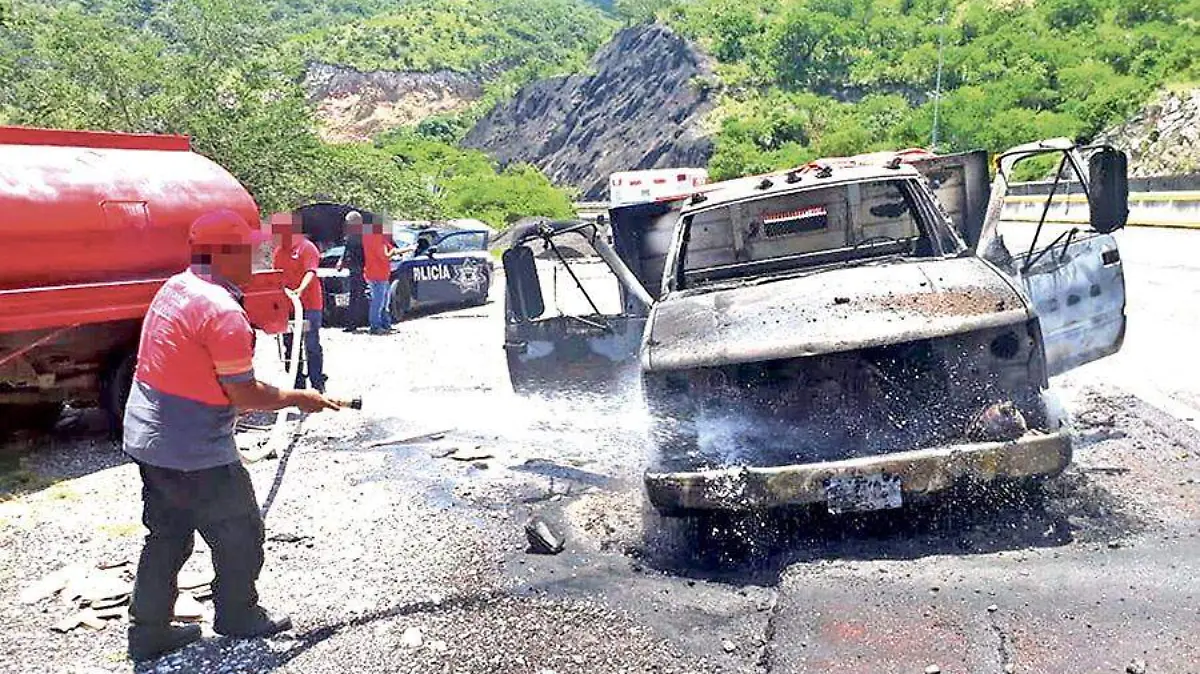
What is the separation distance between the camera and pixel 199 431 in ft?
12.6

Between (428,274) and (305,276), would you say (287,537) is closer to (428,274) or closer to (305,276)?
(305,276)

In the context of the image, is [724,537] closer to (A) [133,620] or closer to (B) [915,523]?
(B) [915,523]

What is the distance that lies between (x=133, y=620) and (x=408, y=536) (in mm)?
1598

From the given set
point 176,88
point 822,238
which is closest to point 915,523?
point 822,238

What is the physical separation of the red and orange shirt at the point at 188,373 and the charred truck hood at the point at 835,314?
6.33ft

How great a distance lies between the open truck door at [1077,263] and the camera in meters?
5.98

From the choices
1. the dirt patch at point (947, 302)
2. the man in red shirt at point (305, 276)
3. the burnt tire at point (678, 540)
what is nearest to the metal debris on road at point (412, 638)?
the burnt tire at point (678, 540)

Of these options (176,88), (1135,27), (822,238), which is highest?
(1135,27)

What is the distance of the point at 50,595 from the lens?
4668 mm

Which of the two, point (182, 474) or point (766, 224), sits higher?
point (766, 224)

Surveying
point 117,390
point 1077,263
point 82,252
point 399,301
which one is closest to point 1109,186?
point 1077,263

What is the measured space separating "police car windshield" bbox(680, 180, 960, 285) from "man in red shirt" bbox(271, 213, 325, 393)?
164 inches

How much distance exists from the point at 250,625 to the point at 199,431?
2.72ft

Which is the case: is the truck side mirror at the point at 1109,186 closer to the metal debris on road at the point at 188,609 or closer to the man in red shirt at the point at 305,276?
the metal debris on road at the point at 188,609
